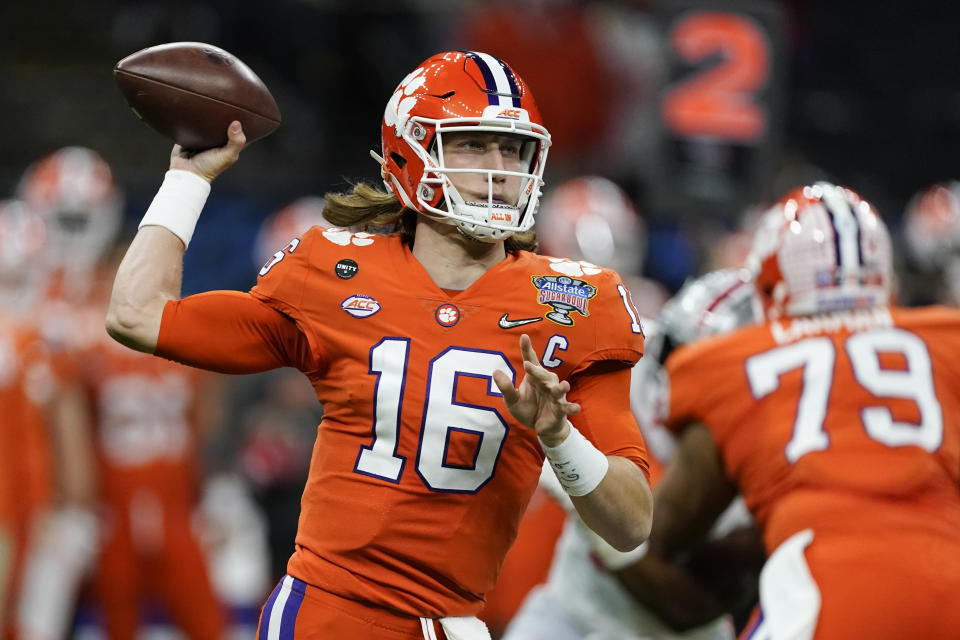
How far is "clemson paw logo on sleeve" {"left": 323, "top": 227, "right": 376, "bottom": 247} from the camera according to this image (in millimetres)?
2908

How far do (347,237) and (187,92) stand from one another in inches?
17.9

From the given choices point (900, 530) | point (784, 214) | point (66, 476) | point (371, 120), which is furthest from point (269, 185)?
point (900, 530)

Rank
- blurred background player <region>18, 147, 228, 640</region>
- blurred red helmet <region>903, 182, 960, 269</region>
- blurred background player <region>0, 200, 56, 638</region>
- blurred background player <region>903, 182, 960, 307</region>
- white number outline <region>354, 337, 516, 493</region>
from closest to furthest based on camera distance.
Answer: white number outline <region>354, 337, 516, 493</region>, blurred background player <region>0, 200, 56, 638</region>, blurred background player <region>18, 147, 228, 640</region>, blurred background player <region>903, 182, 960, 307</region>, blurred red helmet <region>903, 182, 960, 269</region>

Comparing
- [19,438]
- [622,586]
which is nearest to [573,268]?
[622,586]

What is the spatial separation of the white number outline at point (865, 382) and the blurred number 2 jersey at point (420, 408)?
2.70 ft

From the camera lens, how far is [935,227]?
8.88m

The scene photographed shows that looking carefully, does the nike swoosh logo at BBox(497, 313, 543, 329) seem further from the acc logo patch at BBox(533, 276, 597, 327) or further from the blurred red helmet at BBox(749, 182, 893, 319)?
the blurred red helmet at BBox(749, 182, 893, 319)

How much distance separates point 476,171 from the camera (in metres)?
2.88

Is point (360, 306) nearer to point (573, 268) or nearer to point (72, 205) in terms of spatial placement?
point (573, 268)

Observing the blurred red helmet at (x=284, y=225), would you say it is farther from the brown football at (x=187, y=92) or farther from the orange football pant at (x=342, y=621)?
the orange football pant at (x=342, y=621)

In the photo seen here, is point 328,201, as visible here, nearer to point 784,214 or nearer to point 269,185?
point 784,214

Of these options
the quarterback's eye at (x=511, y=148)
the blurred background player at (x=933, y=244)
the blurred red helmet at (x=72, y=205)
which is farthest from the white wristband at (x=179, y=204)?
the blurred background player at (x=933, y=244)

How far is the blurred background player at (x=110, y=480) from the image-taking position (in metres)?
7.18

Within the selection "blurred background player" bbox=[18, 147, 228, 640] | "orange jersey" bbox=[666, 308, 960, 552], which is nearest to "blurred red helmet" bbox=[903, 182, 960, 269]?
"blurred background player" bbox=[18, 147, 228, 640]
